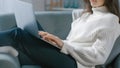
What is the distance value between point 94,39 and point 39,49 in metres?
0.37

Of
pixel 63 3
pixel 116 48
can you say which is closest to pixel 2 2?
pixel 63 3

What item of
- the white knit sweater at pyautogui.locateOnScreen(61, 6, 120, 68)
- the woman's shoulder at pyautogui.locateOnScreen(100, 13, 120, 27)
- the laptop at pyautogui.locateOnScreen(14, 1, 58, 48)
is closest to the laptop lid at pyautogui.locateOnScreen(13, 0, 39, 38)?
the laptop at pyautogui.locateOnScreen(14, 1, 58, 48)

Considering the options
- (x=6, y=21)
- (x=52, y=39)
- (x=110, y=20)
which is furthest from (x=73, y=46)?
(x=6, y=21)

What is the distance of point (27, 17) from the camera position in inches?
55.1

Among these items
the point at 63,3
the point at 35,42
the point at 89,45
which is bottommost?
the point at 63,3

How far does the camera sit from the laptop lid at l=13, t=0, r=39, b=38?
1362 mm

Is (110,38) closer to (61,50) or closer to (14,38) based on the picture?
(61,50)

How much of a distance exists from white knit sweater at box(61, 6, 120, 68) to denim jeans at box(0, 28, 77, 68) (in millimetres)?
42

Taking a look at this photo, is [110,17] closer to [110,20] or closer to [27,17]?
[110,20]

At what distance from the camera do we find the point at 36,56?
1.45 meters

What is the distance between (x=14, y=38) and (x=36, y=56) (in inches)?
6.3

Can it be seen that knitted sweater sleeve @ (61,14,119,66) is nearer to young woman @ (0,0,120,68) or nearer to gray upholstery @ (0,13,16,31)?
young woman @ (0,0,120,68)

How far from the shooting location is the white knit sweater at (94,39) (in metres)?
1.46

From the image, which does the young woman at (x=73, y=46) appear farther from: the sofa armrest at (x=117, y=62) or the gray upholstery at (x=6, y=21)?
the gray upholstery at (x=6, y=21)
